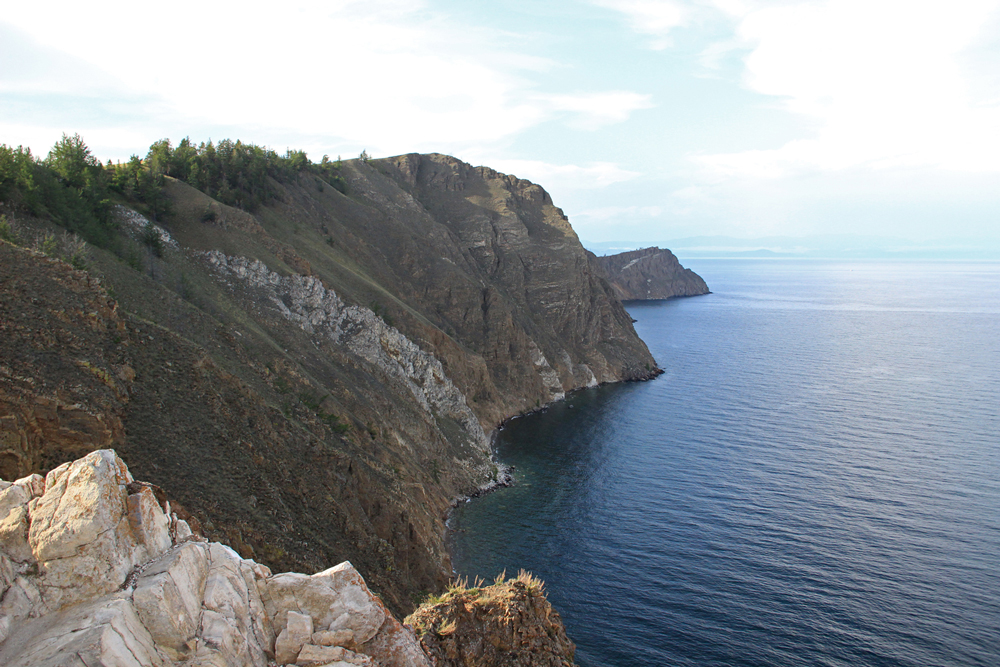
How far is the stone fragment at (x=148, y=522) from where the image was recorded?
525 inches

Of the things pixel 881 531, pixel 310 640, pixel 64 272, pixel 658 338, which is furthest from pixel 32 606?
pixel 658 338

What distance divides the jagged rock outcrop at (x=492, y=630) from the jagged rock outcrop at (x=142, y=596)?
12.3 feet

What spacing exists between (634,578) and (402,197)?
296 ft

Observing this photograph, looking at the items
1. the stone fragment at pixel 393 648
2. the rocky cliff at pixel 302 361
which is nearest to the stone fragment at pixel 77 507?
the rocky cliff at pixel 302 361

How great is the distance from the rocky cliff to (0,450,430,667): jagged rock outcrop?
2600 mm

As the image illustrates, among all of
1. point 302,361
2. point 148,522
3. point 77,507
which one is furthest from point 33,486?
point 302,361

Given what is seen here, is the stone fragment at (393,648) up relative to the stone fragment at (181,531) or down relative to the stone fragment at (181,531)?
down

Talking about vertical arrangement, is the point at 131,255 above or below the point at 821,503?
above

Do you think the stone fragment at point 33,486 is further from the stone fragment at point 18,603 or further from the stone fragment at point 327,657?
the stone fragment at point 327,657

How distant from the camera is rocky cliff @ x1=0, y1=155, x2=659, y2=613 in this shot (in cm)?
2631

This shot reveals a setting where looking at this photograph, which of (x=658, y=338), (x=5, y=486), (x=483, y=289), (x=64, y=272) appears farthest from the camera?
(x=658, y=338)

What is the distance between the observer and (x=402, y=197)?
11569cm

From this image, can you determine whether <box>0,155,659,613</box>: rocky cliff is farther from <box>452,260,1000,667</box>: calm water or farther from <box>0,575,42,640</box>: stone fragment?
<box>452,260,1000,667</box>: calm water

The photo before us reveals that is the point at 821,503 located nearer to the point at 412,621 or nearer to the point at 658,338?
the point at 412,621
